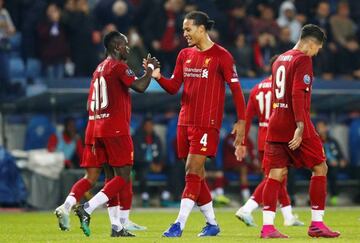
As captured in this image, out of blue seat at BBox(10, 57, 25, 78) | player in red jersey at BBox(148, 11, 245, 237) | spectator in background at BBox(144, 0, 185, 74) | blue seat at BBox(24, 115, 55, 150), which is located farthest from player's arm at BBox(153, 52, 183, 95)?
blue seat at BBox(10, 57, 25, 78)

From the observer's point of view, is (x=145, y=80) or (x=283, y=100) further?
(x=145, y=80)

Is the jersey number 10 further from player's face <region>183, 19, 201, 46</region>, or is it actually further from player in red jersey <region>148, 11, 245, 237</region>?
player's face <region>183, 19, 201, 46</region>

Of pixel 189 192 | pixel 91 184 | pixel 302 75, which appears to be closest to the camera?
pixel 302 75

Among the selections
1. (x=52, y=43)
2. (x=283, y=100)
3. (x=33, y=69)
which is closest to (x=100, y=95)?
(x=283, y=100)

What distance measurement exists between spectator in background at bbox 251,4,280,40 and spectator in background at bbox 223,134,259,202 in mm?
2999

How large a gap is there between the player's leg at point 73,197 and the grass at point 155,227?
200mm

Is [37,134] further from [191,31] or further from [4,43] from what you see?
[191,31]

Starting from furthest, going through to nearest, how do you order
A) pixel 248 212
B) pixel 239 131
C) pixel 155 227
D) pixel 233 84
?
pixel 155 227 < pixel 248 212 < pixel 233 84 < pixel 239 131

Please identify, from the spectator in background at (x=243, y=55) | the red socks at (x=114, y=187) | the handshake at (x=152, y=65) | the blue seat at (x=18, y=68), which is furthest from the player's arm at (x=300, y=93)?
the blue seat at (x=18, y=68)

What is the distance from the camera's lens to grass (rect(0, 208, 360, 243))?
13.5 metres

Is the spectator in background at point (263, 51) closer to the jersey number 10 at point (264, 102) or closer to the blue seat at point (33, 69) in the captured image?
the blue seat at point (33, 69)

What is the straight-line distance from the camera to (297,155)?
13.5 metres

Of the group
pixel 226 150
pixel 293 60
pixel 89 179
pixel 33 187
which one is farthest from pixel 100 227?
pixel 226 150

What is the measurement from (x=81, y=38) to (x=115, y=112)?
1105 cm
